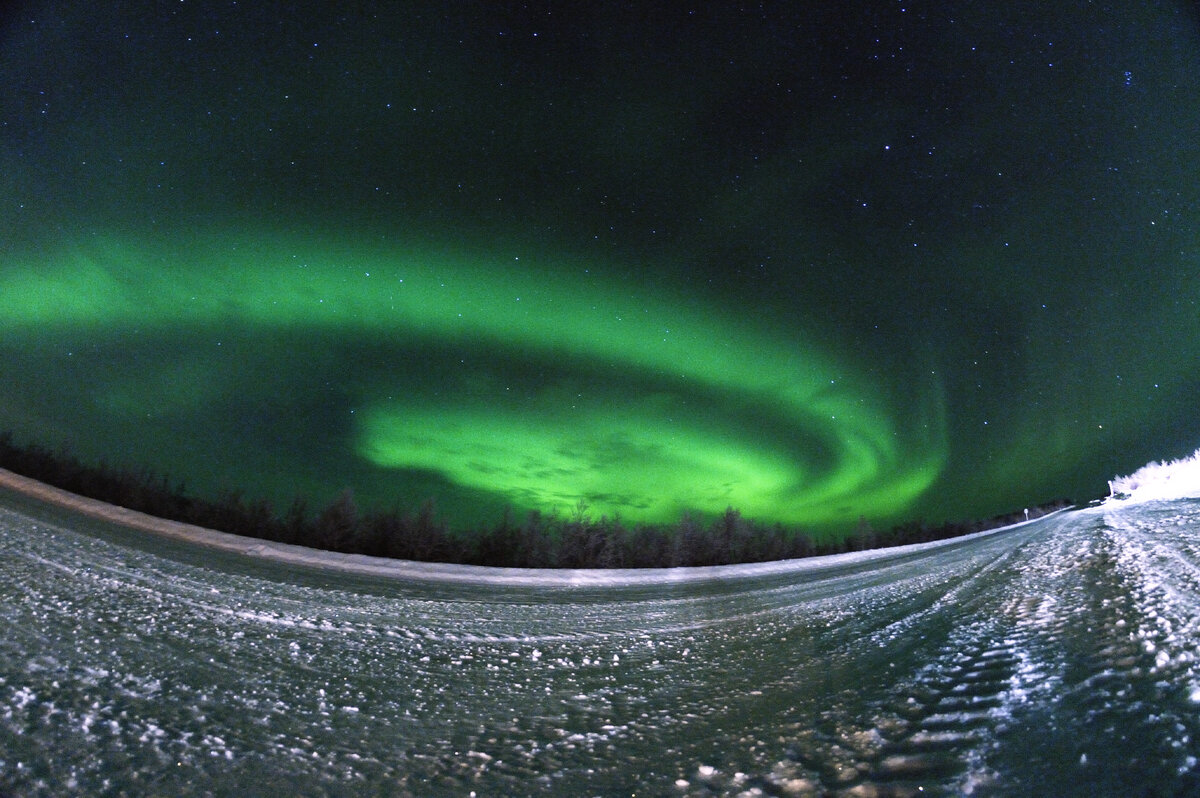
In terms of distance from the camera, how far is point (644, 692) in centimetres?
135

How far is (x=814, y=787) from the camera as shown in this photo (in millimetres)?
765

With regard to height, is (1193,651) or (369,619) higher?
(1193,651)

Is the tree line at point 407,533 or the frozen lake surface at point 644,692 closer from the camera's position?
the frozen lake surface at point 644,692

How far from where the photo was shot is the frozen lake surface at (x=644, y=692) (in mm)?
803

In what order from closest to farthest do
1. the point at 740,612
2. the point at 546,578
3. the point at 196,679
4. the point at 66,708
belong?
the point at 66,708, the point at 196,679, the point at 740,612, the point at 546,578

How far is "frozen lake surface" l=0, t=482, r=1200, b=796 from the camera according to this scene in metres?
0.80

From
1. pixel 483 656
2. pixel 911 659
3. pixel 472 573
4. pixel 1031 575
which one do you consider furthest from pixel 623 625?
pixel 472 573

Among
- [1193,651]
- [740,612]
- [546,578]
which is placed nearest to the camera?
[1193,651]

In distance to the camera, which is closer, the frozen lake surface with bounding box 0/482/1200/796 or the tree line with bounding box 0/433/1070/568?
the frozen lake surface with bounding box 0/482/1200/796

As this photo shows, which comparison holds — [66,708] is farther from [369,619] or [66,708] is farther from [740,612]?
[740,612]

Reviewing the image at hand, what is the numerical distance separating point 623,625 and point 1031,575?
1490mm

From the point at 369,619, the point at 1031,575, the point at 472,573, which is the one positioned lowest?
the point at 472,573

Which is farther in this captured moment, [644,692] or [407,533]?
[407,533]

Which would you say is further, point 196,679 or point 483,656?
point 483,656
